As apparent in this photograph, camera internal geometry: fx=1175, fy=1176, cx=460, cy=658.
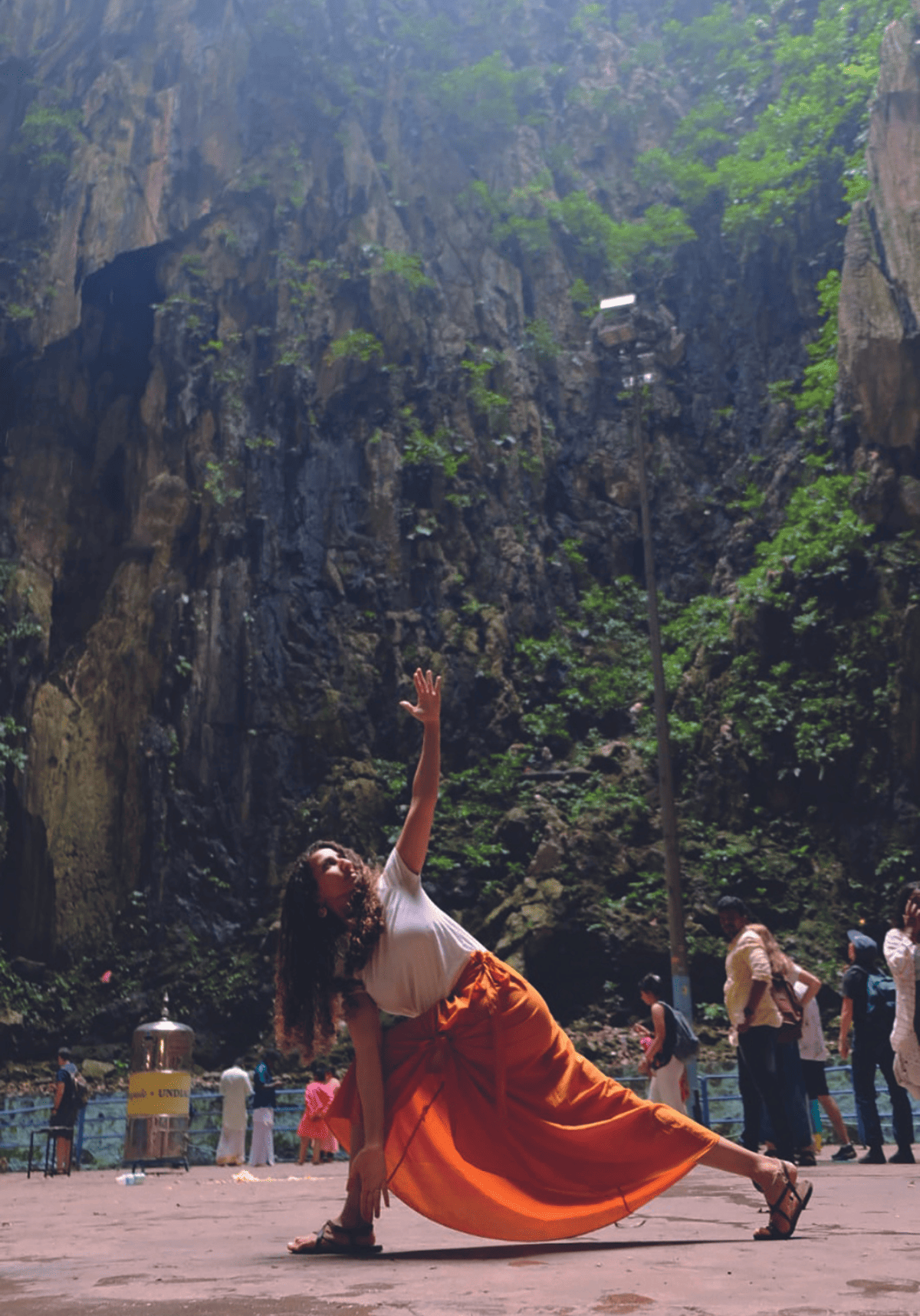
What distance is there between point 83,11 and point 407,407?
46.9 ft

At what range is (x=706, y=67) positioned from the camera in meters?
34.1

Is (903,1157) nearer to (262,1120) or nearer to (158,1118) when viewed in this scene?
(262,1120)

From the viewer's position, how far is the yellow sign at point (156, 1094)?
1388 centimetres

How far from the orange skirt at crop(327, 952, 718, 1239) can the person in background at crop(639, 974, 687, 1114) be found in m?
5.61

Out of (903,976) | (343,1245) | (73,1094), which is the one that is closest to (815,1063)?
(903,976)

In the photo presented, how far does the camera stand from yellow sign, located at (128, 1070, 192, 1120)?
1388cm

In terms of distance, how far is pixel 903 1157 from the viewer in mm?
8484

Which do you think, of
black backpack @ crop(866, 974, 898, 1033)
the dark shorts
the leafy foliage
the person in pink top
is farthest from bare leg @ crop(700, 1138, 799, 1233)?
the leafy foliage

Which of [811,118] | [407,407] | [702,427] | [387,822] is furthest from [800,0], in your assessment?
[387,822]

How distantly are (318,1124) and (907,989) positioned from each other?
7.31 metres

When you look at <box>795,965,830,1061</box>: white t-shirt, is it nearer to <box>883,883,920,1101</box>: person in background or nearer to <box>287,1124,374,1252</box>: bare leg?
<box>883,883,920,1101</box>: person in background

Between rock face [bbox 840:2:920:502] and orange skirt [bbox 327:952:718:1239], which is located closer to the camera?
orange skirt [bbox 327:952:718:1239]

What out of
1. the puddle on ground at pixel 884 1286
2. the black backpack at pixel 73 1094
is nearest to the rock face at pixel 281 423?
the black backpack at pixel 73 1094

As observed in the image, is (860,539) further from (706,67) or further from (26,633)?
(706,67)
